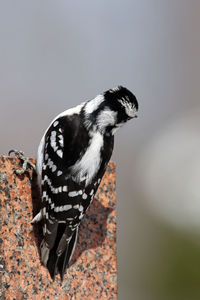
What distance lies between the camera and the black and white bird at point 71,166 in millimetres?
3377

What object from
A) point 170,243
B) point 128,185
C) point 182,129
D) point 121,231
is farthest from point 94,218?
point 182,129

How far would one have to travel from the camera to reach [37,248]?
Answer: 3.41 m

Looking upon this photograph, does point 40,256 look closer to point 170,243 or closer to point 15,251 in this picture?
point 15,251

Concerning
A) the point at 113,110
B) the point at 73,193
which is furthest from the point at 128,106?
the point at 73,193

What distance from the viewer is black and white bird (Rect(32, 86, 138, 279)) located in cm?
338

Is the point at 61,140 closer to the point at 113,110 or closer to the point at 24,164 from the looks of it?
the point at 24,164

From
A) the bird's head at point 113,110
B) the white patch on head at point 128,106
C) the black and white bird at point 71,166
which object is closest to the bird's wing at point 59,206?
the black and white bird at point 71,166

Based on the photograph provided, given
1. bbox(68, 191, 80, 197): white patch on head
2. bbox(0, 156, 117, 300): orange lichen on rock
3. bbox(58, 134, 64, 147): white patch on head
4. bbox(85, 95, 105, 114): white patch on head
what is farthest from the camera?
bbox(85, 95, 105, 114): white patch on head

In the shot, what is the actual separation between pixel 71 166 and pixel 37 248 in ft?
1.63

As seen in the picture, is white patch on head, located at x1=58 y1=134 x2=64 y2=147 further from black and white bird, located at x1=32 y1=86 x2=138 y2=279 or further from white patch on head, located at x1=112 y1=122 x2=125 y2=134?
white patch on head, located at x1=112 y1=122 x2=125 y2=134

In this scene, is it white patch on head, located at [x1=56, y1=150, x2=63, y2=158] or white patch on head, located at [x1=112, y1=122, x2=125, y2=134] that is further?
white patch on head, located at [x1=112, y1=122, x2=125, y2=134]

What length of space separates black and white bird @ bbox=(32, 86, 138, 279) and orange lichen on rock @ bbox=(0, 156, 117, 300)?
7 centimetres

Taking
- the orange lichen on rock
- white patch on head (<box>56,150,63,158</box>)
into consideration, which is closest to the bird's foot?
the orange lichen on rock

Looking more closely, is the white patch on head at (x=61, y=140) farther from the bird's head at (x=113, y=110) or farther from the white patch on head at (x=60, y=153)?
the bird's head at (x=113, y=110)
